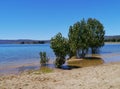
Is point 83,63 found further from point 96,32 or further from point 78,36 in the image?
point 96,32

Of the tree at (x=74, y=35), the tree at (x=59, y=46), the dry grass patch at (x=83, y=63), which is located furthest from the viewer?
the tree at (x=74, y=35)

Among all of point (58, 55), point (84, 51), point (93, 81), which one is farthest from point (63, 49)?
point (84, 51)

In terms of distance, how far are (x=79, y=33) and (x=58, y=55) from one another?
42.6 feet

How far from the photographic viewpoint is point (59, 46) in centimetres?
2639

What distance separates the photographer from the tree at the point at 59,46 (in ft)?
86.9

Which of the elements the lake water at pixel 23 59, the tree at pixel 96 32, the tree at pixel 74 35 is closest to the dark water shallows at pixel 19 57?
Result: the lake water at pixel 23 59

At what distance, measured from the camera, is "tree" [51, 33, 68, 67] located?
26500 mm

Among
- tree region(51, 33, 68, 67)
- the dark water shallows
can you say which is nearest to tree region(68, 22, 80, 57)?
the dark water shallows

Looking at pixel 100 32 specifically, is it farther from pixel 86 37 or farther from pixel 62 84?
pixel 62 84

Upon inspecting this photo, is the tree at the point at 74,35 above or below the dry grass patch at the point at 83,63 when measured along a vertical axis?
above

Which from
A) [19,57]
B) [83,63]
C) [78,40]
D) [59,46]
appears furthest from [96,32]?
[59,46]

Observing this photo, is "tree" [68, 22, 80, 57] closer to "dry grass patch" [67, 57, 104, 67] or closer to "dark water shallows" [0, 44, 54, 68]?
"dry grass patch" [67, 57, 104, 67]

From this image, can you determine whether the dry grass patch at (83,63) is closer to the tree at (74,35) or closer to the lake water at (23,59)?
the lake water at (23,59)

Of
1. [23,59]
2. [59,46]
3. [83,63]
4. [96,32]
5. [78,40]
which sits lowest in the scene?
[83,63]
